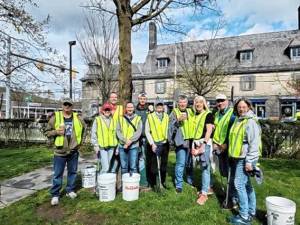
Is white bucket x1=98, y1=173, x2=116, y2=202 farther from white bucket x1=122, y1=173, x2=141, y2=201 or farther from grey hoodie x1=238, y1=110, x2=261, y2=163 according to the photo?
grey hoodie x1=238, y1=110, x2=261, y2=163

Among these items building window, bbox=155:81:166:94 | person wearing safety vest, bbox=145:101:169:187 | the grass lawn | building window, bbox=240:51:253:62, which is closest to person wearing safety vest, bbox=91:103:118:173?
person wearing safety vest, bbox=145:101:169:187

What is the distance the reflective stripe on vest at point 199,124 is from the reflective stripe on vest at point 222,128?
26cm

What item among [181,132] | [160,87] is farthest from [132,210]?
[160,87]

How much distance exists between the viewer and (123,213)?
16.9ft

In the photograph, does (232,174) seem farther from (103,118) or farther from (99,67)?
(99,67)

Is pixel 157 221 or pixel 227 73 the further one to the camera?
pixel 227 73

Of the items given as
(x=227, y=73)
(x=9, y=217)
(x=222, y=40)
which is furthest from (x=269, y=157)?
(x=222, y=40)

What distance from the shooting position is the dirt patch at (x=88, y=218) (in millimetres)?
4961

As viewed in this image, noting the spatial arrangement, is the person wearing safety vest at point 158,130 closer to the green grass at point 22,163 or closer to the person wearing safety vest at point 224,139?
the person wearing safety vest at point 224,139

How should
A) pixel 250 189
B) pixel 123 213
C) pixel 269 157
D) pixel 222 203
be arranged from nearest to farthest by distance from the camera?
pixel 250 189 < pixel 123 213 < pixel 222 203 < pixel 269 157

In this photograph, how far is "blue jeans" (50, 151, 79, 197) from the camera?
5785mm

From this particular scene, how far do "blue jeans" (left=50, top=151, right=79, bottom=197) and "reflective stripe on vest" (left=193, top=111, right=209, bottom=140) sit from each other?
2422 millimetres

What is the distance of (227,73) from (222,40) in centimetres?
704

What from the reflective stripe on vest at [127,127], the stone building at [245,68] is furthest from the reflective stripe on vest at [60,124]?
the stone building at [245,68]
